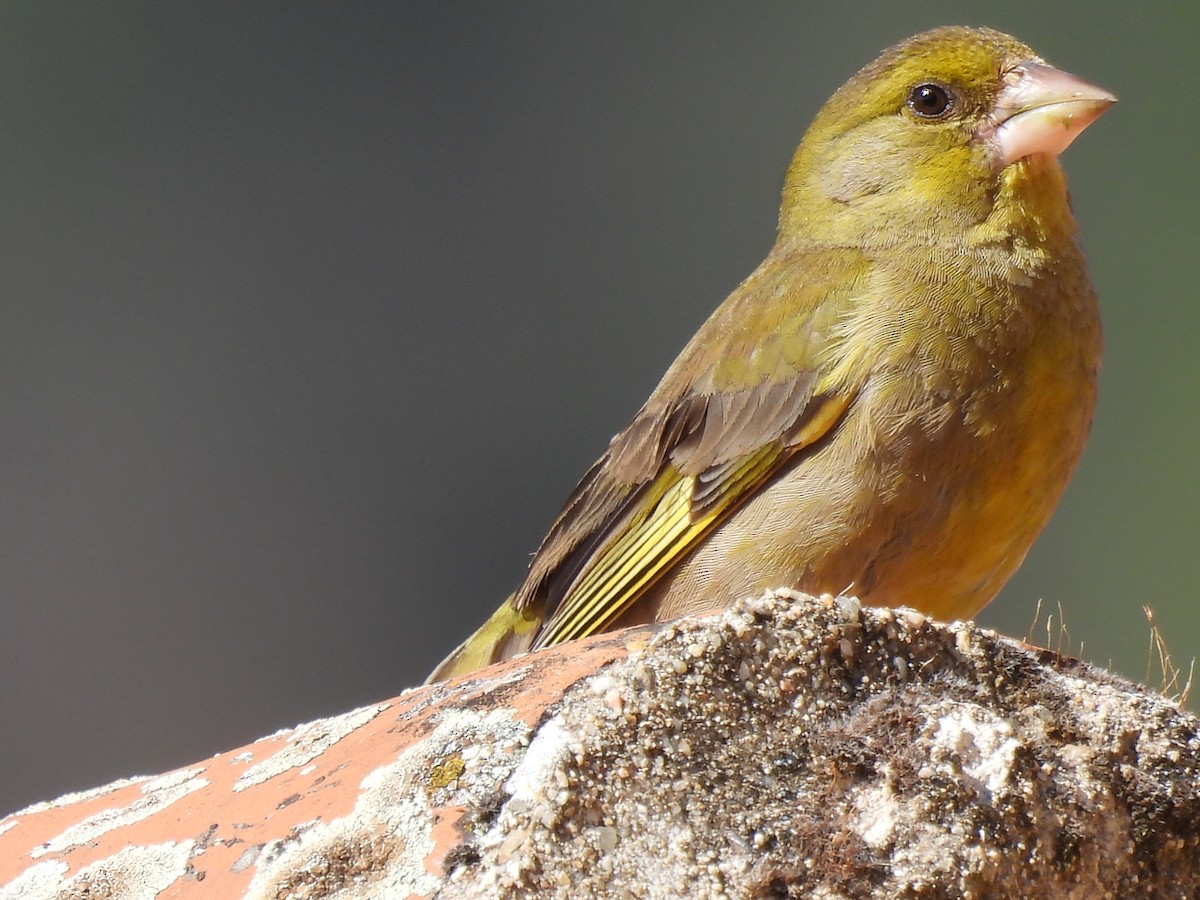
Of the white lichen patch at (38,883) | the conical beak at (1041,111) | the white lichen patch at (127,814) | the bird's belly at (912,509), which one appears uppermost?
the conical beak at (1041,111)

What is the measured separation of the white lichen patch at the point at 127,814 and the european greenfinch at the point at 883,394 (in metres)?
0.96

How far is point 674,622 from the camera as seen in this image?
161cm

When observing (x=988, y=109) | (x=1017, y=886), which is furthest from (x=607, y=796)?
(x=988, y=109)

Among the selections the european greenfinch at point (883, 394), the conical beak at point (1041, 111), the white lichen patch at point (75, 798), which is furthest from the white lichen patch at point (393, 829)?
the conical beak at point (1041, 111)

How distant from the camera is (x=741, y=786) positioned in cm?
144

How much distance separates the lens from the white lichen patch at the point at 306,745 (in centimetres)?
174

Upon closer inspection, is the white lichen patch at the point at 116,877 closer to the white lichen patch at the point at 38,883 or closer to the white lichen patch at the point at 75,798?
the white lichen patch at the point at 38,883

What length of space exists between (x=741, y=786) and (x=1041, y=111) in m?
1.82

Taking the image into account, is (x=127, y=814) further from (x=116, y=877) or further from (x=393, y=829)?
(x=393, y=829)

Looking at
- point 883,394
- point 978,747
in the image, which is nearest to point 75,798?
point 978,747

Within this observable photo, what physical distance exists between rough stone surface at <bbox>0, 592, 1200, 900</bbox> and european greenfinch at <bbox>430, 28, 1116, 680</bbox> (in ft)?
2.22

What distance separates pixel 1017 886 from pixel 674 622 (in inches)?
17.0

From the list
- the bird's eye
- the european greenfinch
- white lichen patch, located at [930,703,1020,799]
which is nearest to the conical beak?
the european greenfinch

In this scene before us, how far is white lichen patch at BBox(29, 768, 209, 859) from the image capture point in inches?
70.6
